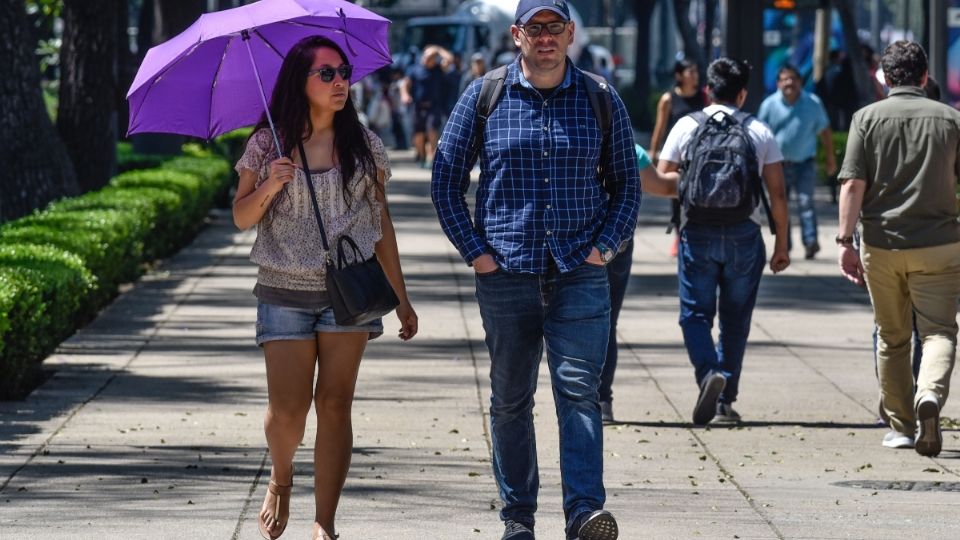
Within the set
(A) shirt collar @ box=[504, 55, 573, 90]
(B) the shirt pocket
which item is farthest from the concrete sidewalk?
(A) shirt collar @ box=[504, 55, 573, 90]

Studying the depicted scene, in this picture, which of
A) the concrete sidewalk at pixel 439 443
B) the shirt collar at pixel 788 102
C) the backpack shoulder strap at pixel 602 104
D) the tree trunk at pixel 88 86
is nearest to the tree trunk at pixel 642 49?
the tree trunk at pixel 88 86

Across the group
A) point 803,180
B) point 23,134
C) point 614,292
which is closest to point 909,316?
point 614,292

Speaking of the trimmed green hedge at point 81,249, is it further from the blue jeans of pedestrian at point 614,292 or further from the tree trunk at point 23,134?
the blue jeans of pedestrian at point 614,292

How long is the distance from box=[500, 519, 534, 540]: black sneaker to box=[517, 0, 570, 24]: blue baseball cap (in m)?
1.50

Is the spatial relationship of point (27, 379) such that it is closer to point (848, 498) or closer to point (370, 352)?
point (370, 352)

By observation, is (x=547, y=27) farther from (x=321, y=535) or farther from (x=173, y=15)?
(x=173, y=15)

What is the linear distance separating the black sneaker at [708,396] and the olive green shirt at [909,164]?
0.98 m

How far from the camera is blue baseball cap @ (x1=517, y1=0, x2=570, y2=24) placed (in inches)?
228

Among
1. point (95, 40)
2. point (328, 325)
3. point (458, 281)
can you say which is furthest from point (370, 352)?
point (95, 40)

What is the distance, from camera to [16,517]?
6531 mm

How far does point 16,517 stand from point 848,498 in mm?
2899

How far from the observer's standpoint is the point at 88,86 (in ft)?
62.0

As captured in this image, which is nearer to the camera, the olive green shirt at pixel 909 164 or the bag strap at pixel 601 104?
the bag strap at pixel 601 104

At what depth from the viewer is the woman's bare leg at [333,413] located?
19.1 feet
